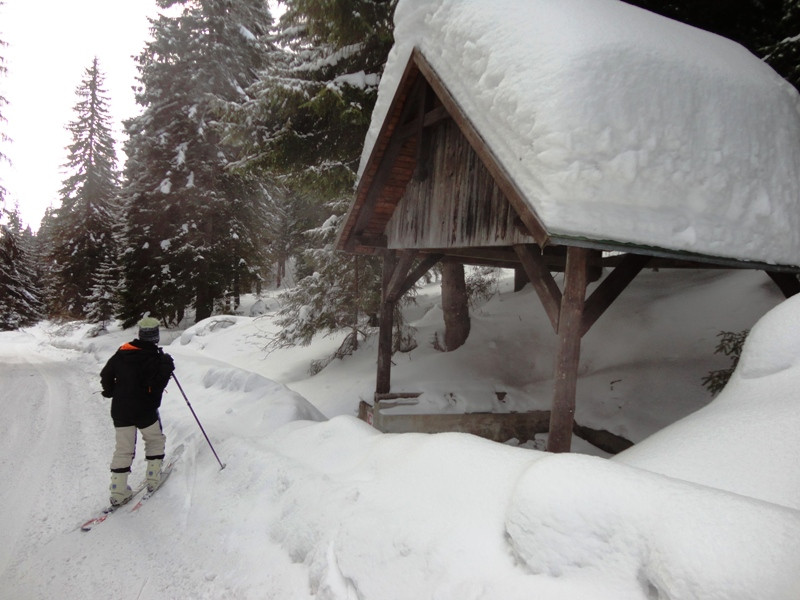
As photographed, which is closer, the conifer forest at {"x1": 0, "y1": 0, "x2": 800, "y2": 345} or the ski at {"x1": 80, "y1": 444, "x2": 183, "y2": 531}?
the ski at {"x1": 80, "y1": 444, "x2": 183, "y2": 531}

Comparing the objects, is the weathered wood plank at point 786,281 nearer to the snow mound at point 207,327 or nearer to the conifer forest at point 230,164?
the conifer forest at point 230,164

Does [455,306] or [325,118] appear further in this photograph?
[455,306]

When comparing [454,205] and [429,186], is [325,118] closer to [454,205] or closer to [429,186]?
[429,186]

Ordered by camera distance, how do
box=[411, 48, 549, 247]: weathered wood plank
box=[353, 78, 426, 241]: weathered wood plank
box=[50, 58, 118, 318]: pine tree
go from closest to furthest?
box=[411, 48, 549, 247]: weathered wood plank
box=[353, 78, 426, 241]: weathered wood plank
box=[50, 58, 118, 318]: pine tree

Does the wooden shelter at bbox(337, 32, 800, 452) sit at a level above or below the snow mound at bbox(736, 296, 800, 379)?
above

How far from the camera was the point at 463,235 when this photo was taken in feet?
19.3

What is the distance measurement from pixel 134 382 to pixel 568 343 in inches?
187

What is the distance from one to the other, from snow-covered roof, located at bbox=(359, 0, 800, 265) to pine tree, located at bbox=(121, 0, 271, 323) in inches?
671

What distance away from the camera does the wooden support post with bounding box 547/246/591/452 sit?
4059 mm

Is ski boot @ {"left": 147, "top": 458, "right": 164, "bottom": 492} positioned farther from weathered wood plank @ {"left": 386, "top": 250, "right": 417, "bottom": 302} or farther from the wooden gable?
the wooden gable

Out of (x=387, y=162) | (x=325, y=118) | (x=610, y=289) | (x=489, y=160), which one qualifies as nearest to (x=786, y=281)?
(x=610, y=289)

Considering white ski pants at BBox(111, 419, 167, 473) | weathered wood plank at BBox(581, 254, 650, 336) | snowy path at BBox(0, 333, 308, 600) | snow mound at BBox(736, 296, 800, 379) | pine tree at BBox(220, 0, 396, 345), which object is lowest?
snowy path at BBox(0, 333, 308, 600)

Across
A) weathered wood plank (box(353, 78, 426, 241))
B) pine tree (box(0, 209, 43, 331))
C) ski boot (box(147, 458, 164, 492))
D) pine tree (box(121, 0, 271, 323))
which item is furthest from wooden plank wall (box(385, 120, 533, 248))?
pine tree (box(0, 209, 43, 331))

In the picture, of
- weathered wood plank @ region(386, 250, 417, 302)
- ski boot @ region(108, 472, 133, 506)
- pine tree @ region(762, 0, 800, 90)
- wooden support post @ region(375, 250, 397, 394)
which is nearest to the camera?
ski boot @ region(108, 472, 133, 506)
